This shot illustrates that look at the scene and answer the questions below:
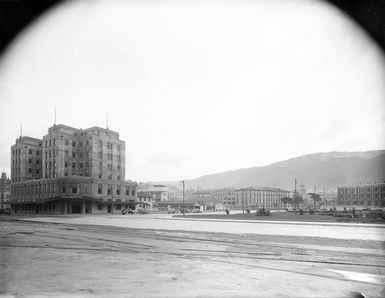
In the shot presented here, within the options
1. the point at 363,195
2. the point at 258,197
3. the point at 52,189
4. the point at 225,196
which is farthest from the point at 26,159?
the point at 258,197

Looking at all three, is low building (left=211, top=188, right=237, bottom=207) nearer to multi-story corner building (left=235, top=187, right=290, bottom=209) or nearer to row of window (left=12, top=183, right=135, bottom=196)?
multi-story corner building (left=235, top=187, right=290, bottom=209)

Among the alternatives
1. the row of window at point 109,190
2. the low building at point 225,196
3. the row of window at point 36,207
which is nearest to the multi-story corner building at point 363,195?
the low building at point 225,196

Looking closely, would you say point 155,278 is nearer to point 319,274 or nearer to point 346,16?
point 319,274

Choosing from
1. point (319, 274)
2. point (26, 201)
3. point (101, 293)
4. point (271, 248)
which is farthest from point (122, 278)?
point (26, 201)

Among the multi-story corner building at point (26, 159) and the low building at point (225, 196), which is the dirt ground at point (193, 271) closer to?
the multi-story corner building at point (26, 159)

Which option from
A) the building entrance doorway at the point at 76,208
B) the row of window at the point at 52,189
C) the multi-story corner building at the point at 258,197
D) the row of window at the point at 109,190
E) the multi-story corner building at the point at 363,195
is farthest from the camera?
the multi-story corner building at the point at 258,197

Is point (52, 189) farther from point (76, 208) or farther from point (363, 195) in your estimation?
point (363, 195)
